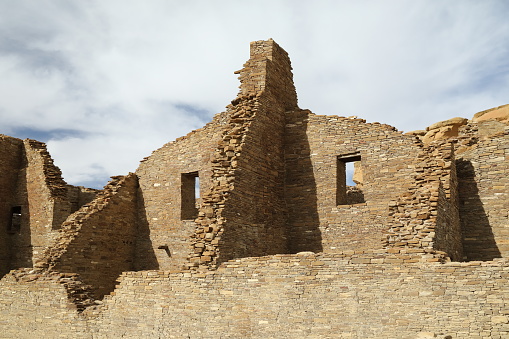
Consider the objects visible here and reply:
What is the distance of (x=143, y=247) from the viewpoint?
17.7 meters

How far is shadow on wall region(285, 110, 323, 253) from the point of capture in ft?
49.1

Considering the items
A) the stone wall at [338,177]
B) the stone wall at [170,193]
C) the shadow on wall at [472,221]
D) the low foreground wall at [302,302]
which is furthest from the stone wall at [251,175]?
the shadow on wall at [472,221]

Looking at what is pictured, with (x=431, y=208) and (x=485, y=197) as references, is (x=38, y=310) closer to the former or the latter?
(x=431, y=208)

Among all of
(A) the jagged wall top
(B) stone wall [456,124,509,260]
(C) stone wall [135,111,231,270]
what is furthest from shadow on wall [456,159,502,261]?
(C) stone wall [135,111,231,270]

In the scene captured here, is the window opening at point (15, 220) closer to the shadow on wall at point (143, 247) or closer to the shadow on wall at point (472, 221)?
the shadow on wall at point (143, 247)

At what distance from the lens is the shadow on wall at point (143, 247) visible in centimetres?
1738

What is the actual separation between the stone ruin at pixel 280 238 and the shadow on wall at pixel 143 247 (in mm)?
61

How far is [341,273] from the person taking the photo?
11.1 meters

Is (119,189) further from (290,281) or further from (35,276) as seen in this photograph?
(290,281)

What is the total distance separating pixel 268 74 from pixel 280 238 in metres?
4.79

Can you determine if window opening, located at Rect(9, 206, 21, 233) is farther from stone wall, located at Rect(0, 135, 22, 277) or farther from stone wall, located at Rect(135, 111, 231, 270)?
stone wall, located at Rect(135, 111, 231, 270)

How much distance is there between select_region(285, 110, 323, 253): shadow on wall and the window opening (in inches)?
461

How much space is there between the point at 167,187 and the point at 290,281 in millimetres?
7155

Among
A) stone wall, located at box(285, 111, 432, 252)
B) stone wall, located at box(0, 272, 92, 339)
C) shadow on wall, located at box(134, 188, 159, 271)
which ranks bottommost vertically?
stone wall, located at box(0, 272, 92, 339)
